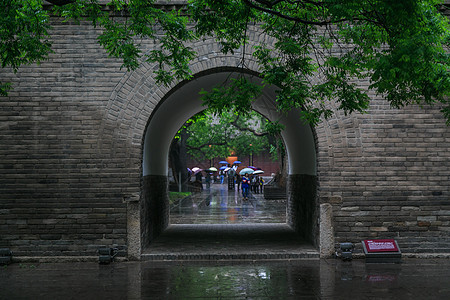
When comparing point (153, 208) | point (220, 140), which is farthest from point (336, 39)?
point (220, 140)

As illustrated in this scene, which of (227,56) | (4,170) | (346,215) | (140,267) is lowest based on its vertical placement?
(140,267)

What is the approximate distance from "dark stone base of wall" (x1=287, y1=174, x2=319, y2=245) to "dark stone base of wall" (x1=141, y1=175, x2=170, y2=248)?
363cm

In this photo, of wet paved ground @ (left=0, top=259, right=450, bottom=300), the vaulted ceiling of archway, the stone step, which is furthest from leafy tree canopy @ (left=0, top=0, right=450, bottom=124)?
the stone step

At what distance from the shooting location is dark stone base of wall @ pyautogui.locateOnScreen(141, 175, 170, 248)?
9.82 m

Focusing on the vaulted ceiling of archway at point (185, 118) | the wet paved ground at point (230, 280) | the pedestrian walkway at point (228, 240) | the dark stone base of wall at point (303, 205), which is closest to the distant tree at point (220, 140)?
the pedestrian walkway at point (228, 240)

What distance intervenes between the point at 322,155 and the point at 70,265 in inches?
212

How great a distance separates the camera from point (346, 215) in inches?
360

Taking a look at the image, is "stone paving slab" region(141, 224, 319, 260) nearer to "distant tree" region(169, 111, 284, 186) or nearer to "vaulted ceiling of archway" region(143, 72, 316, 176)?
"vaulted ceiling of archway" region(143, 72, 316, 176)

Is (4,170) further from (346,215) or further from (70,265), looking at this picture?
(346,215)

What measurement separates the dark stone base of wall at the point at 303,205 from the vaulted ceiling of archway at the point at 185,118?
0.27m

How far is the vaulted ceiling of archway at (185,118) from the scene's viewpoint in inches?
418

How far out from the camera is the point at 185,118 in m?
14.1

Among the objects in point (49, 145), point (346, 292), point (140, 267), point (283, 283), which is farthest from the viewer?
point (49, 145)

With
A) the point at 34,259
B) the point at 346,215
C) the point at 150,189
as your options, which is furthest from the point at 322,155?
the point at 34,259
